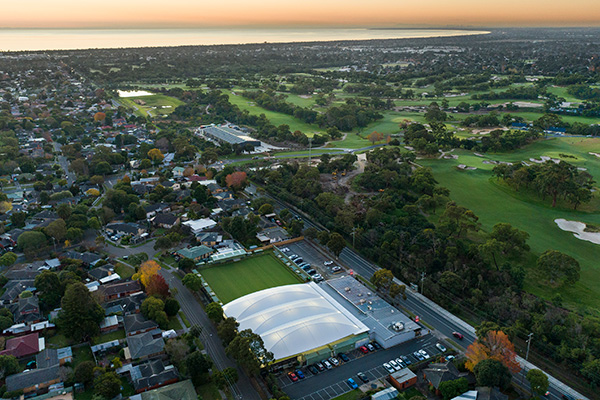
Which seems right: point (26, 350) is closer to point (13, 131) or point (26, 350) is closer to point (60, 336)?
point (60, 336)

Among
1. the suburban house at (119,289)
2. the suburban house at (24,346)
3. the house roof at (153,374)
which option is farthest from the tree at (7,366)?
the suburban house at (119,289)

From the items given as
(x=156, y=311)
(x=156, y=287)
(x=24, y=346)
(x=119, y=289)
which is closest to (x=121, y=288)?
(x=119, y=289)

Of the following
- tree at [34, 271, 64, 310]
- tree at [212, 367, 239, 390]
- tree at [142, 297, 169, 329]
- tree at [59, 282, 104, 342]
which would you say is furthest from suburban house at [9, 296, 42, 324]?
tree at [212, 367, 239, 390]

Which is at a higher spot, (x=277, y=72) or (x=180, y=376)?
(x=277, y=72)

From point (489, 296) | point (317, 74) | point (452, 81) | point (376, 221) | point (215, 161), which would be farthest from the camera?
point (317, 74)

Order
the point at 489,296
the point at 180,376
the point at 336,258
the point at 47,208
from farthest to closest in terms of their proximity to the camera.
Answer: the point at 47,208
the point at 336,258
the point at 489,296
the point at 180,376

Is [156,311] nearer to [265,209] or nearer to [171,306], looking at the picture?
[171,306]

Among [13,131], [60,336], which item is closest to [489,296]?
[60,336]

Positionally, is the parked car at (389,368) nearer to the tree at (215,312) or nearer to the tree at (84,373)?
the tree at (215,312)
